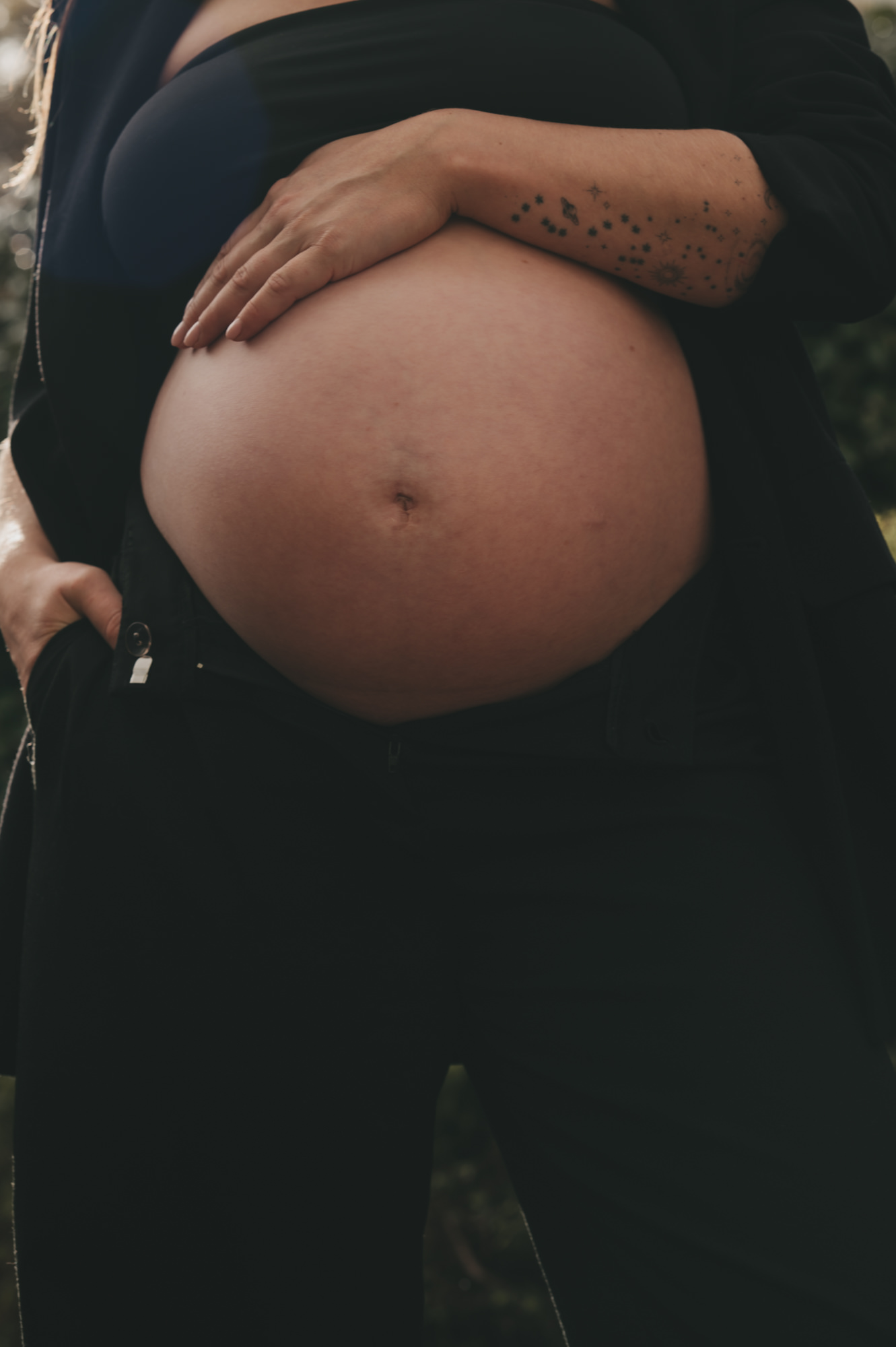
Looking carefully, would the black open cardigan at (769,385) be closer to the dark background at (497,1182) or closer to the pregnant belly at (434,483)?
the pregnant belly at (434,483)

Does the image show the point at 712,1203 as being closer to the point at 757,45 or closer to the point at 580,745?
the point at 580,745

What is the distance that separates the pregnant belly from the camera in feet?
2.96

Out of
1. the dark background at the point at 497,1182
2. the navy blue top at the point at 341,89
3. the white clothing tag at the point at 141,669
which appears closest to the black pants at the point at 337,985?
the white clothing tag at the point at 141,669

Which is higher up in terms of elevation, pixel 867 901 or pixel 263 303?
pixel 263 303

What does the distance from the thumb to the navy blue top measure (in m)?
0.40

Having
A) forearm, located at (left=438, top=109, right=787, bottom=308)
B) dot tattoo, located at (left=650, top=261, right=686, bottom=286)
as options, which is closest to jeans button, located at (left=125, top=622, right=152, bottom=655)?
forearm, located at (left=438, top=109, right=787, bottom=308)

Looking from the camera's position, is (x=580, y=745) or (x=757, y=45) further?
(x=757, y=45)

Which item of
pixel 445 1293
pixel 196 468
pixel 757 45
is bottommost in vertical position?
pixel 445 1293

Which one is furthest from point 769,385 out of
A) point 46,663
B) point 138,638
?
point 46,663

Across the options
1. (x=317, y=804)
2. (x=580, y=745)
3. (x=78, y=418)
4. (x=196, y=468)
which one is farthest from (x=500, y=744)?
(x=78, y=418)

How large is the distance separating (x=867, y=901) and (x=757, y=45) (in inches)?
41.9

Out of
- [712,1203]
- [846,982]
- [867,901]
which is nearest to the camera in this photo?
[712,1203]

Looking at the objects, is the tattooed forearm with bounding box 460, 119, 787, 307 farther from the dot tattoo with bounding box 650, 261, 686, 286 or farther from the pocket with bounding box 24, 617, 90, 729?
the pocket with bounding box 24, 617, 90, 729

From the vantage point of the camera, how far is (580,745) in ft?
3.08
